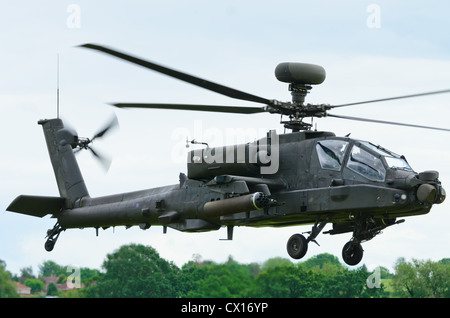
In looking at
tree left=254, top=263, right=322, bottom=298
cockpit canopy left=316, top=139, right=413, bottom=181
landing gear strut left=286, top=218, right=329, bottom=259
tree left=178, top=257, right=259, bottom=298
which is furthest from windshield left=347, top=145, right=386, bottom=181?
tree left=178, top=257, right=259, bottom=298

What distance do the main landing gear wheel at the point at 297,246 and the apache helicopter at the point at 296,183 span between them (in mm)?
22

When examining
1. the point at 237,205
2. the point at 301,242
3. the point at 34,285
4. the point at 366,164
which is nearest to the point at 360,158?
the point at 366,164

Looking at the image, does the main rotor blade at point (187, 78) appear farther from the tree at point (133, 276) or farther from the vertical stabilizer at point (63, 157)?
the vertical stabilizer at point (63, 157)

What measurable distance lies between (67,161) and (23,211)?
229 cm

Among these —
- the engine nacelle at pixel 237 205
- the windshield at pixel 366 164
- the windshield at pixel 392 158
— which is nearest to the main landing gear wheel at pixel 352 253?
the windshield at pixel 366 164

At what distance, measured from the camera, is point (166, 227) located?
69.6 ft

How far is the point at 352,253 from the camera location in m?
19.3

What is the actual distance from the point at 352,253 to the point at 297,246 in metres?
1.42

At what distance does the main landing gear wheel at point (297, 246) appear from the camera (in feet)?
61.1

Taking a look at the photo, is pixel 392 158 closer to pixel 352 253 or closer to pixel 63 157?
pixel 352 253

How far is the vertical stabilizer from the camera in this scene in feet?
80.8

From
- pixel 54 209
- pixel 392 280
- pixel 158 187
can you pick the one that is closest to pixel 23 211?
pixel 54 209
